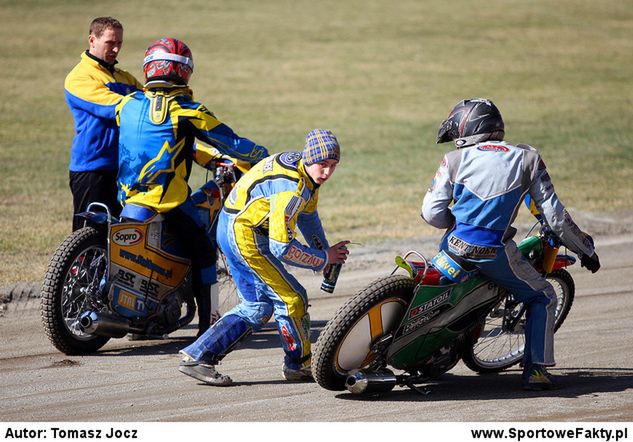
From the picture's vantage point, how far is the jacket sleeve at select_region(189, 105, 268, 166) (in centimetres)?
779

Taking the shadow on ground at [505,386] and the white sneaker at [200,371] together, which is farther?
the white sneaker at [200,371]

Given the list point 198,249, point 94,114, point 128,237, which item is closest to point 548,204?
point 198,249

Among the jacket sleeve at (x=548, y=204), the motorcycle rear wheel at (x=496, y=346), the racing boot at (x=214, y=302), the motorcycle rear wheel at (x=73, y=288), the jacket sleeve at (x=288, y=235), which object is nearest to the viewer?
the jacket sleeve at (x=288, y=235)

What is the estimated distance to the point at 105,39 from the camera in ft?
28.0

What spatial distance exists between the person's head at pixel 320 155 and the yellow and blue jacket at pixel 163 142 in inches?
48.6

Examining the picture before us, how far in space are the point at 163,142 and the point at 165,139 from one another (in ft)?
0.09

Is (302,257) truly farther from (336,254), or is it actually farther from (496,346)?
(496,346)

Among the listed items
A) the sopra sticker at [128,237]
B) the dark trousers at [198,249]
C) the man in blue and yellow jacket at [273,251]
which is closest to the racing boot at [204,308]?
the dark trousers at [198,249]

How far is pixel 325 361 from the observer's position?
645cm

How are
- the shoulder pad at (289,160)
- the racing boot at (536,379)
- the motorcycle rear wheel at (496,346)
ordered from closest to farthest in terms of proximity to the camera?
the shoulder pad at (289,160) → the racing boot at (536,379) → the motorcycle rear wheel at (496,346)

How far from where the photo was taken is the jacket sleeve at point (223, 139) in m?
7.79

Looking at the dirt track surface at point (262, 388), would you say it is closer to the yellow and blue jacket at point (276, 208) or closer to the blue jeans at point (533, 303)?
the blue jeans at point (533, 303)
